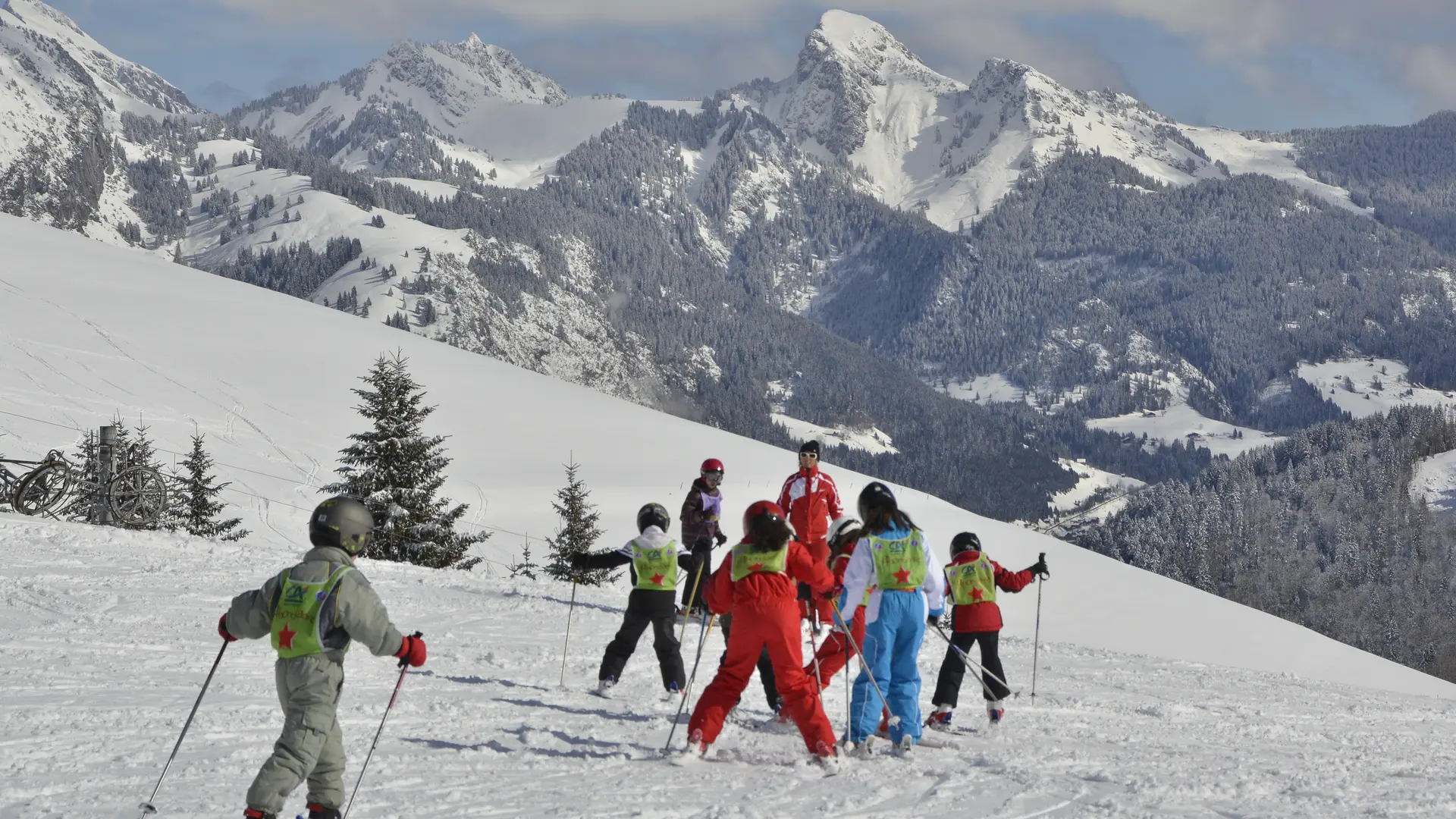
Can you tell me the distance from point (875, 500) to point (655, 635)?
8.01 feet

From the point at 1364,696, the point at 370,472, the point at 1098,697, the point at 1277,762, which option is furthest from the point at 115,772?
the point at 370,472

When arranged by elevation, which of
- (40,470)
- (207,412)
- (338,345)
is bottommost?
(40,470)

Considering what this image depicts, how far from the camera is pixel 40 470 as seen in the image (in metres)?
17.7

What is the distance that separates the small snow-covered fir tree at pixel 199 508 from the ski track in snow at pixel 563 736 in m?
12.1

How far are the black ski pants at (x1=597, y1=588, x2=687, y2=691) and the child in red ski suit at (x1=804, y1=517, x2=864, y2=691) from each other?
3.77 feet

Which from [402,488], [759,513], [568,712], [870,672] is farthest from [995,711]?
[402,488]

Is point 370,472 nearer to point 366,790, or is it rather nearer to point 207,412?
point 207,412

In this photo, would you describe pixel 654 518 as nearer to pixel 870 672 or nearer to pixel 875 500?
pixel 875 500

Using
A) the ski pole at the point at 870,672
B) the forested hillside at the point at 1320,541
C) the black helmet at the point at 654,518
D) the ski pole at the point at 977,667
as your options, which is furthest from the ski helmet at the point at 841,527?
the forested hillside at the point at 1320,541

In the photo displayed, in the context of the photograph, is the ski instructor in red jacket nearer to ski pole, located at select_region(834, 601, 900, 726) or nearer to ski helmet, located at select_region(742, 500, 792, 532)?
ski pole, located at select_region(834, 601, 900, 726)

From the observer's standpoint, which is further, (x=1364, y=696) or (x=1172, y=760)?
(x=1364, y=696)

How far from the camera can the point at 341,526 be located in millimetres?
5598

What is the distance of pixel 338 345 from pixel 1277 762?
3650 cm

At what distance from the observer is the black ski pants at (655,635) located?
30.2 feet
